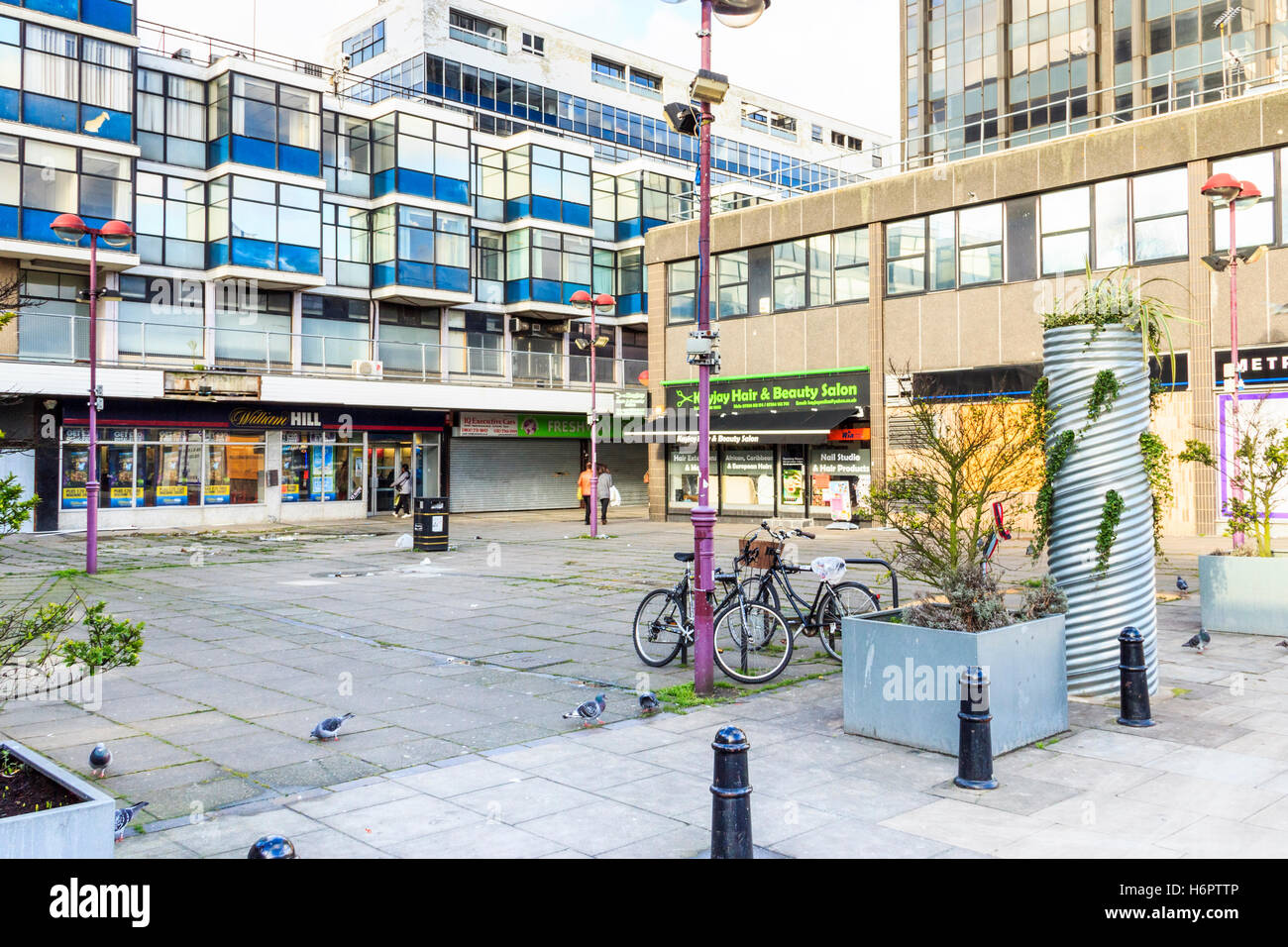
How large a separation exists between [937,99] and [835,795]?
51476mm

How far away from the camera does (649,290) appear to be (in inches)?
1283

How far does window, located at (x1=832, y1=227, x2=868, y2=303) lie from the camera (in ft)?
88.3

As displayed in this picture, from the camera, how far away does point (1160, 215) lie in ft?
71.6

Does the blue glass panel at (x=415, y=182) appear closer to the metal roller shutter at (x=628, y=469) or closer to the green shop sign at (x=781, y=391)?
the green shop sign at (x=781, y=391)

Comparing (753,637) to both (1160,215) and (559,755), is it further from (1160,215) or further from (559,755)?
(1160,215)

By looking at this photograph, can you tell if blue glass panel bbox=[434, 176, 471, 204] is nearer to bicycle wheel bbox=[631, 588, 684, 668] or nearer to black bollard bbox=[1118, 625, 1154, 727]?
bicycle wheel bbox=[631, 588, 684, 668]

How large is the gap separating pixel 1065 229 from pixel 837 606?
1705cm

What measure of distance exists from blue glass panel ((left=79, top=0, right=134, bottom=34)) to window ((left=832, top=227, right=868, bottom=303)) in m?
21.5

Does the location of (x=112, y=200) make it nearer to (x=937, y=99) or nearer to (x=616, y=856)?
(x=616, y=856)

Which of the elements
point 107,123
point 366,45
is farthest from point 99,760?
point 366,45

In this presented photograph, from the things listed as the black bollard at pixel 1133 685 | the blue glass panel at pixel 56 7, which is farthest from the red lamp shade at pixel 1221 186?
the blue glass panel at pixel 56 7

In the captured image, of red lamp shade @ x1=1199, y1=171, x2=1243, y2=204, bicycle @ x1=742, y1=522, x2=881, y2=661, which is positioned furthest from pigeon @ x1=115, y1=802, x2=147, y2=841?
red lamp shade @ x1=1199, y1=171, x2=1243, y2=204

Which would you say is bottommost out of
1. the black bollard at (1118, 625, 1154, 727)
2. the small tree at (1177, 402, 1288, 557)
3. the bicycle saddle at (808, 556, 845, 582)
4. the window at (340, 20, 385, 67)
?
the black bollard at (1118, 625, 1154, 727)

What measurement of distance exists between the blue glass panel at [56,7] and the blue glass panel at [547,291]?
16870 mm
